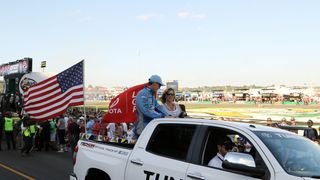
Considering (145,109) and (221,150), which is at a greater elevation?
(145,109)

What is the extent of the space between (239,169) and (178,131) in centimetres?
136

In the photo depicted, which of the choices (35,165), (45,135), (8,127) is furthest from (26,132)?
(35,165)

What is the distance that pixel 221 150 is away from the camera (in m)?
4.73

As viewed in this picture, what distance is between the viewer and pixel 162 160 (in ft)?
16.5

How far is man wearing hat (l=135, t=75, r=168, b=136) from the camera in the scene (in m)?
6.71

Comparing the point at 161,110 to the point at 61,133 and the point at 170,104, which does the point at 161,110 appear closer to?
the point at 170,104

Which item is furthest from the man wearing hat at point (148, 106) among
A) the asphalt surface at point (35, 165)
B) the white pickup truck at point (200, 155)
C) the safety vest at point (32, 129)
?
the safety vest at point (32, 129)

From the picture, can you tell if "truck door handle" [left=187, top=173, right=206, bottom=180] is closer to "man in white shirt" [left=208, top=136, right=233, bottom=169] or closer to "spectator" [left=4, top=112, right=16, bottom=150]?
"man in white shirt" [left=208, top=136, right=233, bottom=169]

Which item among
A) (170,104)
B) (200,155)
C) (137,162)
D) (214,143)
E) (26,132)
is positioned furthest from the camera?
(26,132)

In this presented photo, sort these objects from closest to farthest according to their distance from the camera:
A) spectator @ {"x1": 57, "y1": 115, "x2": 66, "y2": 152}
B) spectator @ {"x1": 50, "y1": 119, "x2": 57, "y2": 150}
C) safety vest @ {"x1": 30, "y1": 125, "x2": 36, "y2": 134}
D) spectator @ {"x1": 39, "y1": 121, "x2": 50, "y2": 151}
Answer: safety vest @ {"x1": 30, "y1": 125, "x2": 36, "y2": 134} < spectator @ {"x1": 39, "y1": 121, "x2": 50, "y2": 151} < spectator @ {"x1": 57, "y1": 115, "x2": 66, "y2": 152} < spectator @ {"x1": 50, "y1": 119, "x2": 57, "y2": 150}

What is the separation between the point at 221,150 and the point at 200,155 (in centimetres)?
24

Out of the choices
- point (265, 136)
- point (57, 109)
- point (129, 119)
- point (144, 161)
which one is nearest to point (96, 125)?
point (57, 109)

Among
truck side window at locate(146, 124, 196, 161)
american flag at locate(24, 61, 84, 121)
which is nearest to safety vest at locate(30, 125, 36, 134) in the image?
american flag at locate(24, 61, 84, 121)

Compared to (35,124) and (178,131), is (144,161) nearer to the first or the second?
(178,131)
